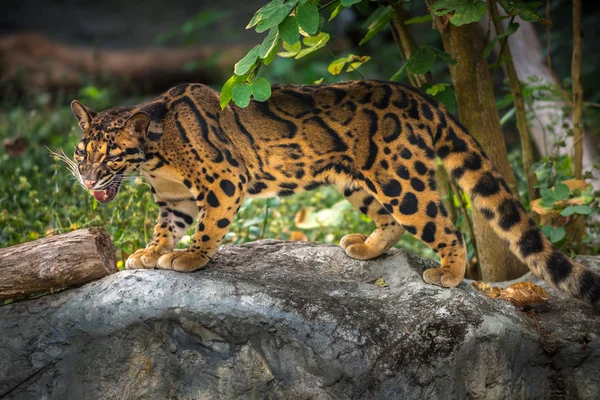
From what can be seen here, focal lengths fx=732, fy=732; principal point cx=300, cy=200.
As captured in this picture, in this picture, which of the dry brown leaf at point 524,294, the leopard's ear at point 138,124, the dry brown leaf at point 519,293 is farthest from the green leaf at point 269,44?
the dry brown leaf at point 524,294

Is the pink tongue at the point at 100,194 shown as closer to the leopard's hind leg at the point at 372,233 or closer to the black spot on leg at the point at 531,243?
the leopard's hind leg at the point at 372,233

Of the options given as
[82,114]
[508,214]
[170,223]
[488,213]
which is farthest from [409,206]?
[82,114]

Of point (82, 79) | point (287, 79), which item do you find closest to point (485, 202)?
point (287, 79)

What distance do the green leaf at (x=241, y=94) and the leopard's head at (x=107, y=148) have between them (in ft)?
2.90

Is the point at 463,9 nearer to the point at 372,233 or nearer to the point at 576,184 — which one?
the point at 372,233

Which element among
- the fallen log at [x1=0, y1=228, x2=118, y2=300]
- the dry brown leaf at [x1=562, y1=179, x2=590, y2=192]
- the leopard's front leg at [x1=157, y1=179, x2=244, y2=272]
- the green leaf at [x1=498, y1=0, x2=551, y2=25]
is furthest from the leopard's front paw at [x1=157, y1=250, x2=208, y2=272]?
the dry brown leaf at [x1=562, y1=179, x2=590, y2=192]

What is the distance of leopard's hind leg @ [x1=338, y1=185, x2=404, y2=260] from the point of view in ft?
18.4

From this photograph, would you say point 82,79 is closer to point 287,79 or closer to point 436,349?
point 287,79

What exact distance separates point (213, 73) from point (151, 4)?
3749 mm

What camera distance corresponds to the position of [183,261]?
4984mm

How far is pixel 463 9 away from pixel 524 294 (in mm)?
2023

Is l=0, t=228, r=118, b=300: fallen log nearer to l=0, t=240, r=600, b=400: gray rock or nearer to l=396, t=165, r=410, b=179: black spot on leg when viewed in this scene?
l=0, t=240, r=600, b=400: gray rock

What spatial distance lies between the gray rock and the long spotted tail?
0.35m

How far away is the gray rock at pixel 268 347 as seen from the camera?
174 inches
